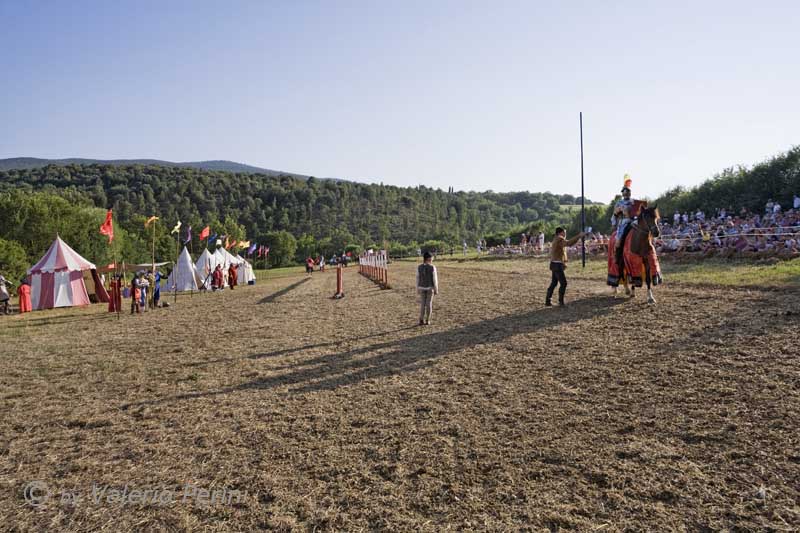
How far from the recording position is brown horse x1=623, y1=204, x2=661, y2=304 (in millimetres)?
11705

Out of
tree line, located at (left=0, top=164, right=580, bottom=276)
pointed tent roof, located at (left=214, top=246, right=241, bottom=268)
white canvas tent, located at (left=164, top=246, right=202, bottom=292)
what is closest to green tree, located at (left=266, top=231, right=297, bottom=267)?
tree line, located at (left=0, top=164, right=580, bottom=276)

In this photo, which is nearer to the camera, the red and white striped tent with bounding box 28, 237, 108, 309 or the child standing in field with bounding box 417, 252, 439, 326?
the child standing in field with bounding box 417, 252, 439, 326

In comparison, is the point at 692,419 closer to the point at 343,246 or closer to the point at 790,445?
the point at 790,445

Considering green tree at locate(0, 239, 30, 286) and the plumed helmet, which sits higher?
the plumed helmet

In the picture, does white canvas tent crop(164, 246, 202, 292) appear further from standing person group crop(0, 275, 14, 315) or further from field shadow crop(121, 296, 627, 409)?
field shadow crop(121, 296, 627, 409)

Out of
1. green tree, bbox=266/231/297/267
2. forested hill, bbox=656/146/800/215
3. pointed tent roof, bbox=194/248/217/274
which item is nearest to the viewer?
forested hill, bbox=656/146/800/215

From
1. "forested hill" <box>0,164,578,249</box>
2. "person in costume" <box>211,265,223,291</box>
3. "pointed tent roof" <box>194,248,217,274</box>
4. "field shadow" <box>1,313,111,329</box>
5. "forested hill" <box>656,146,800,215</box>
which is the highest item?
"forested hill" <box>0,164,578,249</box>

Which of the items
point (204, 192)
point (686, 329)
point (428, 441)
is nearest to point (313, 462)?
point (428, 441)

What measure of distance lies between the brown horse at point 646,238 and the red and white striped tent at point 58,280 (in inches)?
1038

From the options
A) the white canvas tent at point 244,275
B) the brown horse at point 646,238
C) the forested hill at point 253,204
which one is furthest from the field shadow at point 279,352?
the forested hill at point 253,204

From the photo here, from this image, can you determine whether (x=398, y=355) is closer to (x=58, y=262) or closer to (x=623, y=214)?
(x=623, y=214)

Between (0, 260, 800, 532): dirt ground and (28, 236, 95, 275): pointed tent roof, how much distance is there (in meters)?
16.7

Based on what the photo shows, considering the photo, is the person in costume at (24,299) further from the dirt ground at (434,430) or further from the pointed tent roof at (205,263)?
the dirt ground at (434,430)

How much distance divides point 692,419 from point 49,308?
28.7 metres
